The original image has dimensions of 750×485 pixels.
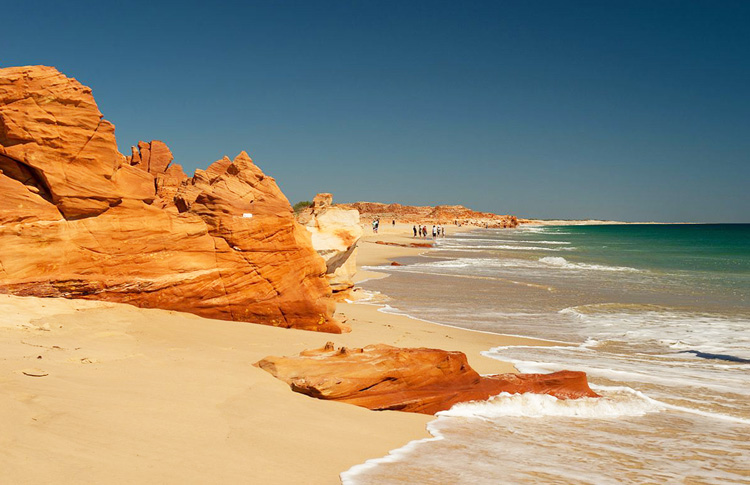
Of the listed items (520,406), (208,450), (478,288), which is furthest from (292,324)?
(478,288)

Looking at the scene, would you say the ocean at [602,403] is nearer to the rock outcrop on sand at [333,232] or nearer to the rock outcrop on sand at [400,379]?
the rock outcrop on sand at [400,379]

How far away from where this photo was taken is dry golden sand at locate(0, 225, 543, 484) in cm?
338

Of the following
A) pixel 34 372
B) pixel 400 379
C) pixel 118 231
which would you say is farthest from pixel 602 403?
pixel 118 231

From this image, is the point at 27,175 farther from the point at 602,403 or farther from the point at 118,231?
the point at 602,403

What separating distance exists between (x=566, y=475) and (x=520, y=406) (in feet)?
5.80

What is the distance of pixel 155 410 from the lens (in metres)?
4.26

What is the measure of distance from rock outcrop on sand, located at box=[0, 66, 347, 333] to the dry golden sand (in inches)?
21.5

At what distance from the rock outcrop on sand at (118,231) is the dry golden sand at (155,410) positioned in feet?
1.79

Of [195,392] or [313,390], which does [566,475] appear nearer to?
[313,390]

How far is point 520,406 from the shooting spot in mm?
6031

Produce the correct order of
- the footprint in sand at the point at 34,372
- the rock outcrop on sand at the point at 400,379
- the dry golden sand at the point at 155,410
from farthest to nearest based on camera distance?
1. the rock outcrop on sand at the point at 400,379
2. the footprint in sand at the point at 34,372
3. the dry golden sand at the point at 155,410

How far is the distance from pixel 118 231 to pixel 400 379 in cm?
471

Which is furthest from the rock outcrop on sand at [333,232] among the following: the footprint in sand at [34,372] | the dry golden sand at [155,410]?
the footprint in sand at [34,372]

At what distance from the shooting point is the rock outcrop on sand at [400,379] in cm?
551
